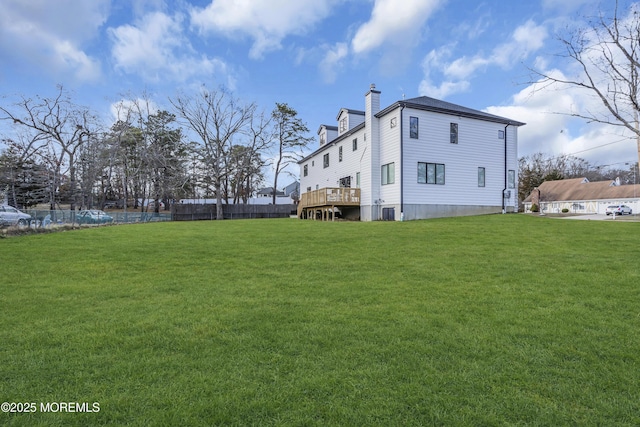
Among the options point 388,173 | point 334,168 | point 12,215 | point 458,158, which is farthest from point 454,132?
point 12,215

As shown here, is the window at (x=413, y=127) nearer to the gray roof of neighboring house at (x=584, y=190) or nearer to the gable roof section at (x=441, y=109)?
the gable roof section at (x=441, y=109)

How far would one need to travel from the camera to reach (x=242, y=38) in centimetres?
1466

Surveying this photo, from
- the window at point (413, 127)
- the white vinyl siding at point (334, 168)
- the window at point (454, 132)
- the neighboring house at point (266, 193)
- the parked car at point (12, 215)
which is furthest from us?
the neighboring house at point (266, 193)

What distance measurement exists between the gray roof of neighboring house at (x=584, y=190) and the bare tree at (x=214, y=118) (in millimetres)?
37082

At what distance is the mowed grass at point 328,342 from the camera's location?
2.13 m

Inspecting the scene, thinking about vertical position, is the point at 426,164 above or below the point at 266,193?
below

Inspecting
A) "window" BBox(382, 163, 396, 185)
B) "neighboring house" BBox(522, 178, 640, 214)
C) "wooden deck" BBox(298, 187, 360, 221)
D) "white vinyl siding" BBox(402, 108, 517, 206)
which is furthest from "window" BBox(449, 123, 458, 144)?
"neighboring house" BBox(522, 178, 640, 214)

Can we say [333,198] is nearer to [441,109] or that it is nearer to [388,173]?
[388,173]

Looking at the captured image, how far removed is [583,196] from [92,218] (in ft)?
158

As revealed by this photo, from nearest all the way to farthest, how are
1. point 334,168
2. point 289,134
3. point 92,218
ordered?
point 92,218
point 334,168
point 289,134

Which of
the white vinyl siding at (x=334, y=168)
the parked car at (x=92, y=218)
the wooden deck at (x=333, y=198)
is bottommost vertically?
the parked car at (x=92, y=218)

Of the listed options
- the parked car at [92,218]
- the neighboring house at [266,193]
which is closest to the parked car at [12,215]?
the parked car at [92,218]

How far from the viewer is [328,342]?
121 inches

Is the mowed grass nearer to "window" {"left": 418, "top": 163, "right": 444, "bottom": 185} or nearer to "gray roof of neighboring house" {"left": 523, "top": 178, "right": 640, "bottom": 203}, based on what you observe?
"window" {"left": 418, "top": 163, "right": 444, "bottom": 185}
